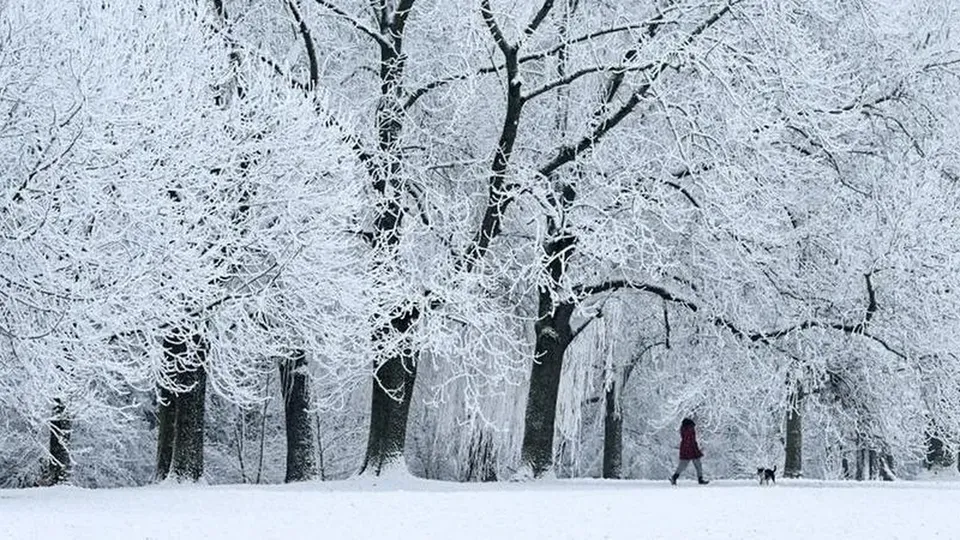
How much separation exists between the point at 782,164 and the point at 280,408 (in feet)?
58.0

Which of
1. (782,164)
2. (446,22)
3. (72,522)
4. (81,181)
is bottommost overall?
(72,522)

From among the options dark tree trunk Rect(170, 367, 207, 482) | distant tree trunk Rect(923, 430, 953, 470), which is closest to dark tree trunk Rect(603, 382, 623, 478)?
distant tree trunk Rect(923, 430, 953, 470)

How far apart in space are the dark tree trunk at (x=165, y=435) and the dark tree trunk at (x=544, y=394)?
5.99 metres

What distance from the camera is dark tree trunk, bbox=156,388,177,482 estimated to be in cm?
2409

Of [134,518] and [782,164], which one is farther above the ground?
[782,164]

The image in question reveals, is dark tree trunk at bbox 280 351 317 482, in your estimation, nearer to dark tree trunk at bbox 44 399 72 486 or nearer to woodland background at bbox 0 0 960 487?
woodland background at bbox 0 0 960 487

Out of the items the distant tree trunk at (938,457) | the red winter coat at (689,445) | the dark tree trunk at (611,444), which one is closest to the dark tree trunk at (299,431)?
the red winter coat at (689,445)

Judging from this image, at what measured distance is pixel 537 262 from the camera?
22.8 m

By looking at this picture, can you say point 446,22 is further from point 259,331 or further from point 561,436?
point 561,436

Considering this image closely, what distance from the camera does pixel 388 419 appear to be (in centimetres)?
2434

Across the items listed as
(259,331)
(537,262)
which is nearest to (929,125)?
(537,262)

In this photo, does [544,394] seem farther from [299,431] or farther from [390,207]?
[390,207]

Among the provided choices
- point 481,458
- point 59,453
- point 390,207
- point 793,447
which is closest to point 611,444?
point 793,447

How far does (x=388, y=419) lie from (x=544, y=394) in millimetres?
3082
